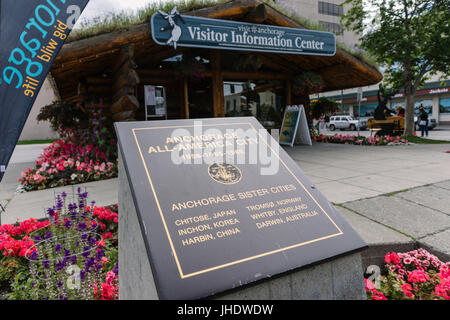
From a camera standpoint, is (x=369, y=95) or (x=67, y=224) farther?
(x=369, y=95)

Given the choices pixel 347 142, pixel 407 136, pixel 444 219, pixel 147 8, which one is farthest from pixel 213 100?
pixel 407 136

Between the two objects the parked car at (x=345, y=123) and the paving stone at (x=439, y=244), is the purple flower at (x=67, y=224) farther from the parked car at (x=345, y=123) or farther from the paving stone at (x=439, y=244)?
the parked car at (x=345, y=123)

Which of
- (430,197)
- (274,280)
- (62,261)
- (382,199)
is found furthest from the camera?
(430,197)

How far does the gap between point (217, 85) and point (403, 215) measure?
22.6 feet

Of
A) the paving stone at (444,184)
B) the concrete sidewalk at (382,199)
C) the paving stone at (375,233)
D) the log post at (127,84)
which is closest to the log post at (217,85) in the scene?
the log post at (127,84)

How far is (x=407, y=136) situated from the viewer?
12.8 m

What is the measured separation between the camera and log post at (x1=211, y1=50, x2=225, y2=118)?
8.77 metres

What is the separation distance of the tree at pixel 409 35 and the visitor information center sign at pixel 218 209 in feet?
40.0

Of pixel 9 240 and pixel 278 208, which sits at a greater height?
pixel 278 208

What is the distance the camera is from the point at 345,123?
2825cm

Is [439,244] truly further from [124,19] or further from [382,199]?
[124,19]

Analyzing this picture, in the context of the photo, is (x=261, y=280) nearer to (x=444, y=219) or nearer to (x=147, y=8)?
(x=444, y=219)

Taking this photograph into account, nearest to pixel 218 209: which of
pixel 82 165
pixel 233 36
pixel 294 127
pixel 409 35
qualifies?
pixel 82 165
